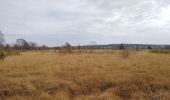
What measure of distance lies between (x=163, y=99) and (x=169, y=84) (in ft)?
8.22

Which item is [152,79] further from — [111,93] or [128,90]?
[111,93]

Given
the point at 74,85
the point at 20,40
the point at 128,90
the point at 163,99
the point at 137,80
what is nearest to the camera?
the point at 163,99

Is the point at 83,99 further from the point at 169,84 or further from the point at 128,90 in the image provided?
the point at 169,84

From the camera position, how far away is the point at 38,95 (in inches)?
354

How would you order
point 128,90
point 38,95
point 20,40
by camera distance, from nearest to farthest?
point 38,95 < point 128,90 < point 20,40

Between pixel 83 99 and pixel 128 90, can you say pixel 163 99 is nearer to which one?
pixel 128 90

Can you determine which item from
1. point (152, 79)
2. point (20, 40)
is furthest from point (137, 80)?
point (20, 40)

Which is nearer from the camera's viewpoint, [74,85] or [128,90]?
[128,90]

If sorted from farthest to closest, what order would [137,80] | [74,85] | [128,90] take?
[137,80] < [74,85] < [128,90]

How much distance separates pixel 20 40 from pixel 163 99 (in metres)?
93.1

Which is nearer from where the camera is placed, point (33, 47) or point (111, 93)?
point (111, 93)

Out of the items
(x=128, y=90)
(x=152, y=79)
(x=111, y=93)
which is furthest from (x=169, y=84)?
(x=111, y=93)

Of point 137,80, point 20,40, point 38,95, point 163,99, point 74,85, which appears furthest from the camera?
point 20,40

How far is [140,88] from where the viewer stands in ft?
32.4
